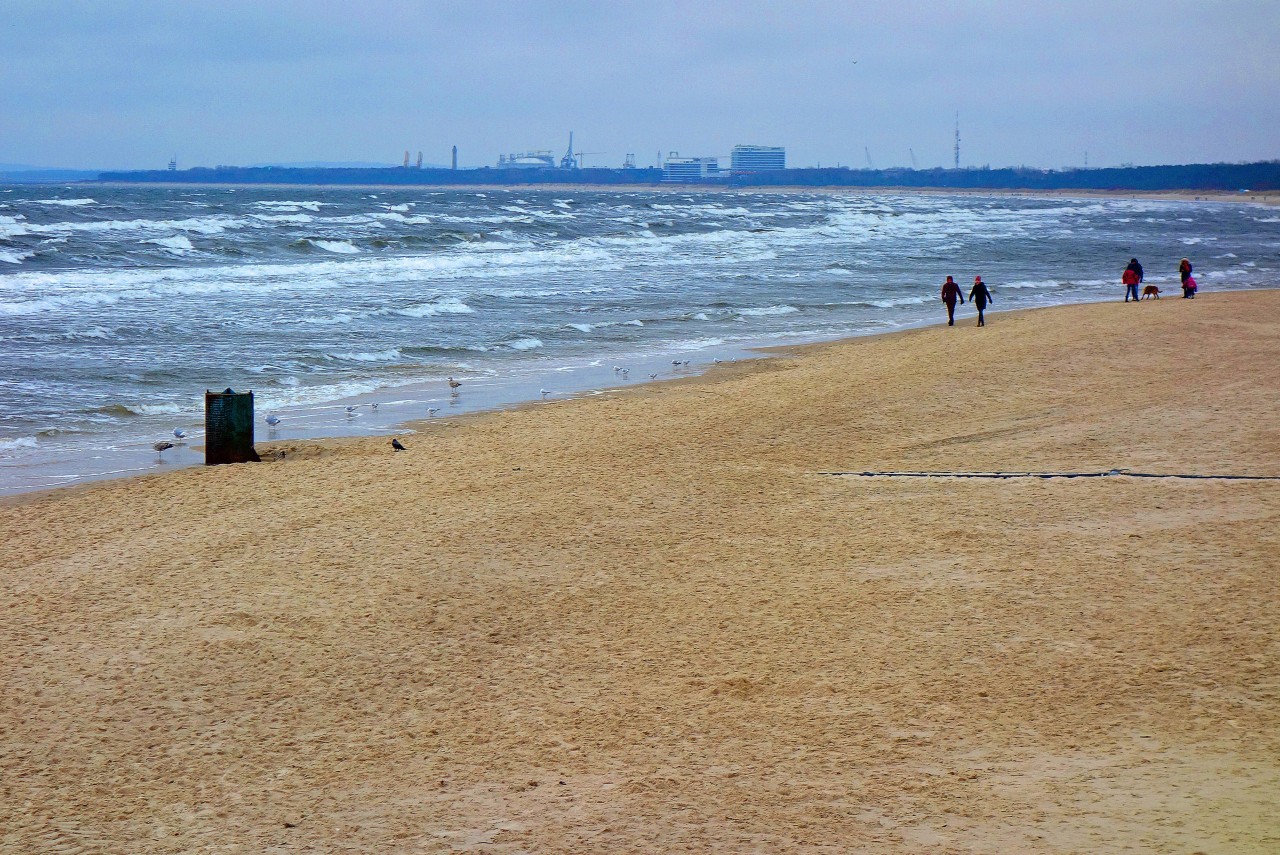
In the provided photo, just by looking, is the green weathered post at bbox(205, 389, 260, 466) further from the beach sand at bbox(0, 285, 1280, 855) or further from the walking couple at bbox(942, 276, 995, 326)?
the walking couple at bbox(942, 276, 995, 326)

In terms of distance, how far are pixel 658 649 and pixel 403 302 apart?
19.9 metres

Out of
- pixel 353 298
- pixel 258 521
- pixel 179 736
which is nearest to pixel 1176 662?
pixel 179 736

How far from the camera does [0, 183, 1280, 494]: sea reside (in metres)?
14.2

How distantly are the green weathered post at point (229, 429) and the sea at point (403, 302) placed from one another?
69 cm

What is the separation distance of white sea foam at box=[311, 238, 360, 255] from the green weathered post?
27.4 metres

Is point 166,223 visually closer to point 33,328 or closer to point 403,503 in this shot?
point 33,328

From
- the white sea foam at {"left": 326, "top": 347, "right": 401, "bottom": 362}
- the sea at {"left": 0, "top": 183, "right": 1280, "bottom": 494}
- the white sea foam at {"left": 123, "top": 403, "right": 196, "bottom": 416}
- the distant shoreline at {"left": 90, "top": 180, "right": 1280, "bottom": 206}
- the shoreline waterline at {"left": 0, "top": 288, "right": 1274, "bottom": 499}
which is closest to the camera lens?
the shoreline waterline at {"left": 0, "top": 288, "right": 1274, "bottom": 499}

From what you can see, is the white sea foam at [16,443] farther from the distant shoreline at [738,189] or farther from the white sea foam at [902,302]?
the distant shoreline at [738,189]

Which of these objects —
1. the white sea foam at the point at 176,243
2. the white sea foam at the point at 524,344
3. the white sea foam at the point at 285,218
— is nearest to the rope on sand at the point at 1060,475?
the white sea foam at the point at 524,344

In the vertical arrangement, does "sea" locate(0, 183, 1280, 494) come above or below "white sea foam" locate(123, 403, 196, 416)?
above

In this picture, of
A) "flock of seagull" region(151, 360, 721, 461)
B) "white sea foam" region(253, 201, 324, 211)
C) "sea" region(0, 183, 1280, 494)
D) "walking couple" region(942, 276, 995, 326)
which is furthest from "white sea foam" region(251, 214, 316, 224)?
"flock of seagull" region(151, 360, 721, 461)

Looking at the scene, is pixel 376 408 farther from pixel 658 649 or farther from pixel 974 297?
pixel 974 297

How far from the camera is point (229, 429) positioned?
11188 mm

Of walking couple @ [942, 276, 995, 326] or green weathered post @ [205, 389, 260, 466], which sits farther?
walking couple @ [942, 276, 995, 326]
